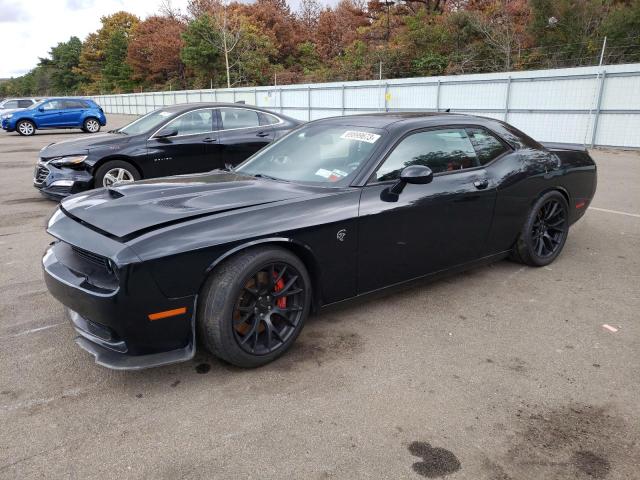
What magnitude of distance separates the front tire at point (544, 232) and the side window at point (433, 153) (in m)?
0.90

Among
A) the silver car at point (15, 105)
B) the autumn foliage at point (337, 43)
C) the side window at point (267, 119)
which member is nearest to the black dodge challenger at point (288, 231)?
the side window at point (267, 119)

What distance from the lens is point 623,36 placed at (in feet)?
75.1

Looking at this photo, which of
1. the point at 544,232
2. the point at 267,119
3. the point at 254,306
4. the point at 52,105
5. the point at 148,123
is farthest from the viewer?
the point at 52,105

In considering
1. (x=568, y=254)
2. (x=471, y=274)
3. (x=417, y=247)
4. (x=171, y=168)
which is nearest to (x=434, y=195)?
(x=417, y=247)

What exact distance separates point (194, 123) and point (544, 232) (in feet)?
17.3

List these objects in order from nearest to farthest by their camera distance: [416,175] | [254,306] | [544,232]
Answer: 1. [254,306]
2. [416,175]
3. [544,232]

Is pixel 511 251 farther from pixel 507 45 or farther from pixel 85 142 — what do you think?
pixel 507 45

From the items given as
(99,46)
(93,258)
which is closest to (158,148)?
(93,258)

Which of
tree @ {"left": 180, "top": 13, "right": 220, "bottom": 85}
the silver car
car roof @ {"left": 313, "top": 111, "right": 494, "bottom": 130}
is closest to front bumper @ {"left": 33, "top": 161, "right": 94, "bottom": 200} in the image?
car roof @ {"left": 313, "top": 111, "right": 494, "bottom": 130}

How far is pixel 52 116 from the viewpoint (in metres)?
22.3

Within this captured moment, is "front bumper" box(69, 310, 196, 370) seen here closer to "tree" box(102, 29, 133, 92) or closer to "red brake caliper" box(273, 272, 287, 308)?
"red brake caliper" box(273, 272, 287, 308)

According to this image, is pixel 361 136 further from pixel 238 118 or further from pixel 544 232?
pixel 238 118

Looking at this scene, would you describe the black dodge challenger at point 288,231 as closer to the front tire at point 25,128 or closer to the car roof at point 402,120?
the car roof at point 402,120

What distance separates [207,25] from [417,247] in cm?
4774
